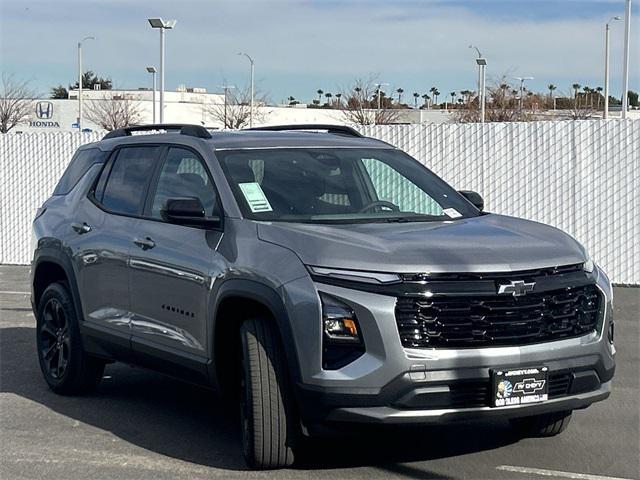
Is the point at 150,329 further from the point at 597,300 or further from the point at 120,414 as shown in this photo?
the point at 597,300

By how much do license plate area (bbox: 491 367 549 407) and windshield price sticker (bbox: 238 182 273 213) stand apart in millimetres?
1774

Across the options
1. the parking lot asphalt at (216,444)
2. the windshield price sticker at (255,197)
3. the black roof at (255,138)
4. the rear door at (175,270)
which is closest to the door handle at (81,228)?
the black roof at (255,138)

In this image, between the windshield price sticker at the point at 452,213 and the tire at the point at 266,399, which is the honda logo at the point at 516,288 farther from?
the windshield price sticker at the point at 452,213

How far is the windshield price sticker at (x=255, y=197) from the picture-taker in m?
6.11

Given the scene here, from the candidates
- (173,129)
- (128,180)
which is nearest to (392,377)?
(128,180)

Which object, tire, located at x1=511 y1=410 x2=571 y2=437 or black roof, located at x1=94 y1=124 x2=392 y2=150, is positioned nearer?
tire, located at x1=511 y1=410 x2=571 y2=437

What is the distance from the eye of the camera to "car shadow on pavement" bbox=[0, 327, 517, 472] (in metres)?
6.00

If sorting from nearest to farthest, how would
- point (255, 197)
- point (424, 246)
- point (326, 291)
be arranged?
1. point (326, 291)
2. point (424, 246)
3. point (255, 197)

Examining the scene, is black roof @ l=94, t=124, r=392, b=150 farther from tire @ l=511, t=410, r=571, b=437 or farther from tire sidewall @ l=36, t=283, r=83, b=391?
tire @ l=511, t=410, r=571, b=437

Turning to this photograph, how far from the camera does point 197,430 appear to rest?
6.71 metres

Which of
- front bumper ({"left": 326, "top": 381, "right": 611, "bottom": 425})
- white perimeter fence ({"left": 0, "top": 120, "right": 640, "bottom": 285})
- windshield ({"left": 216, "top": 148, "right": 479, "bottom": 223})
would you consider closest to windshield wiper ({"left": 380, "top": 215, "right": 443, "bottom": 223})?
windshield ({"left": 216, "top": 148, "right": 479, "bottom": 223})

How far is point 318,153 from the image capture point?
6832mm

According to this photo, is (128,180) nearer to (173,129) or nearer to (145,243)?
(173,129)

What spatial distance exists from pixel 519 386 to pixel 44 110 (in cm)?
6191
